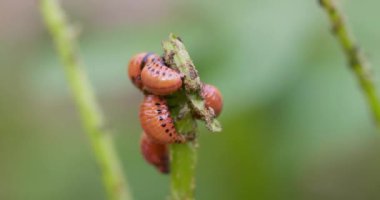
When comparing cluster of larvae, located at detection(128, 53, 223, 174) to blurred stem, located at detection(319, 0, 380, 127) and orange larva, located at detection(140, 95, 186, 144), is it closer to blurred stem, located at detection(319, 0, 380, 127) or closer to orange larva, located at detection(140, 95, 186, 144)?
orange larva, located at detection(140, 95, 186, 144)

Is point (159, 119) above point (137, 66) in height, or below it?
below

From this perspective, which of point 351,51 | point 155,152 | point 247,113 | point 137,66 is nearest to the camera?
point 137,66

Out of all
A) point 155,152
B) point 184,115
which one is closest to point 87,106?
point 155,152

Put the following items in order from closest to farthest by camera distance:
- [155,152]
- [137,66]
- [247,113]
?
1. [137,66]
2. [155,152]
3. [247,113]

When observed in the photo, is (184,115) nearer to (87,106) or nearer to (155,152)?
(155,152)

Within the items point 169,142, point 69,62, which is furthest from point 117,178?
point 169,142

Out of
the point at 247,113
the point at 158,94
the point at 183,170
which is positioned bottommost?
the point at 183,170

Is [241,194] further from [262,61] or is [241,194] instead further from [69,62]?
[69,62]

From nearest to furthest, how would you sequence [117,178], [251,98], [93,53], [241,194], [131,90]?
Result: [117,178], [251,98], [241,194], [93,53], [131,90]
